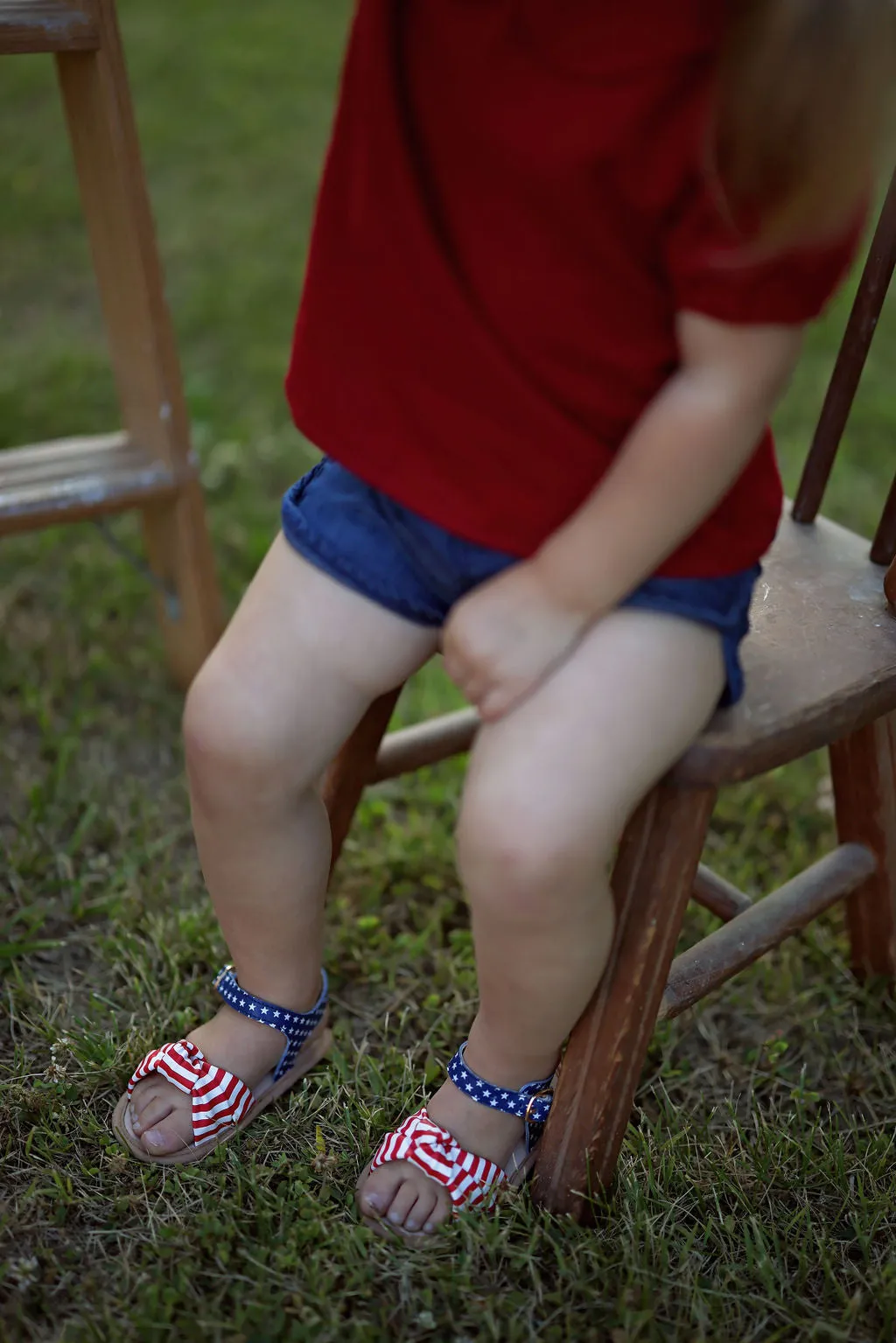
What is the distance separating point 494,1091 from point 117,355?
0.97 metres

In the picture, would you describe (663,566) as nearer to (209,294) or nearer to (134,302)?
(134,302)

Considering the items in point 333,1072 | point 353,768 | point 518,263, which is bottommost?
point 333,1072

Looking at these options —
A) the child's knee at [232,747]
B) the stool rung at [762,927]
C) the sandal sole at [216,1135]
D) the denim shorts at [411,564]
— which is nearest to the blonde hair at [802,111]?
the denim shorts at [411,564]

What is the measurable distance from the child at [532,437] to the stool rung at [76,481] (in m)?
0.53

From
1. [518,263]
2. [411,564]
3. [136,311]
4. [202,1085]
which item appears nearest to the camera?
[518,263]

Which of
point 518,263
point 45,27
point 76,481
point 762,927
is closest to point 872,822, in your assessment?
point 762,927

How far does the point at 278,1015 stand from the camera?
1.09 metres

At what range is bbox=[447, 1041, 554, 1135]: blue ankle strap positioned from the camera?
3.28 feet

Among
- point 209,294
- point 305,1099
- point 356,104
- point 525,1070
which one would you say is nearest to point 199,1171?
point 305,1099

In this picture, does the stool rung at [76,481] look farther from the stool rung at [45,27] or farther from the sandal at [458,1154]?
the sandal at [458,1154]

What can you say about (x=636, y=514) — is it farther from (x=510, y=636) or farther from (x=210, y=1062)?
(x=210, y=1062)

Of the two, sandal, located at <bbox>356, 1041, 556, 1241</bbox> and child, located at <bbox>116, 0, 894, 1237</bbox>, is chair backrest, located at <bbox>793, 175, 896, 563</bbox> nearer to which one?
child, located at <bbox>116, 0, 894, 1237</bbox>

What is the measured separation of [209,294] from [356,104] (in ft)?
6.05

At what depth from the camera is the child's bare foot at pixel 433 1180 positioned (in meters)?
1.00
